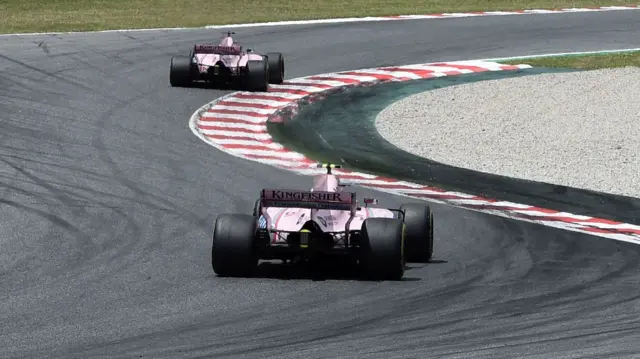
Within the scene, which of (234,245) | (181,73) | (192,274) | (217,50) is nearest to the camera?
(234,245)

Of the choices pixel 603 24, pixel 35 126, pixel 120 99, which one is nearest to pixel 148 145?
pixel 35 126

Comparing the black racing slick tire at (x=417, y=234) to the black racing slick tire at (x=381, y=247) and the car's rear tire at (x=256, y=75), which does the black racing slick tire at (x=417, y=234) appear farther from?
the car's rear tire at (x=256, y=75)

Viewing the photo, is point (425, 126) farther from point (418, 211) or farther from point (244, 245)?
point (244, 245)

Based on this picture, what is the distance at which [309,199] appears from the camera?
15.8 m

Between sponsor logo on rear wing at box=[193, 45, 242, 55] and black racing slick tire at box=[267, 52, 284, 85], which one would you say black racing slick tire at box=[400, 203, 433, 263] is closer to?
sponsor logo on rear wing at box=[193, 45, 242, 55]

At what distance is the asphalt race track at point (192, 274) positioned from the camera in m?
12.6

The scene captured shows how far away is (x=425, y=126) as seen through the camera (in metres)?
28.2

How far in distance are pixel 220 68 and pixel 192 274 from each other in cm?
1585

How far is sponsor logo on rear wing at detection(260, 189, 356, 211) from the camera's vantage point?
624 inches

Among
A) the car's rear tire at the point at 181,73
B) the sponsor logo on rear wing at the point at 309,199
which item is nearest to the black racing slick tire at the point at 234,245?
the sponsor logo on rear wing at the point at 309,199

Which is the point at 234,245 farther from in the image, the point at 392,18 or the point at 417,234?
the point at 392,18

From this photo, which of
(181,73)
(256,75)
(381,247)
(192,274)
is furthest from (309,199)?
(181,73)

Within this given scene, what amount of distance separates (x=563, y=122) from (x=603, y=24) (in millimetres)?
16316

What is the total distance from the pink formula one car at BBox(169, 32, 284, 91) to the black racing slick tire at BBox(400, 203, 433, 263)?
1486 centimetres
